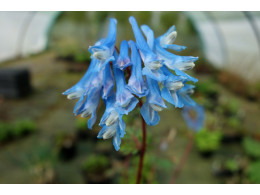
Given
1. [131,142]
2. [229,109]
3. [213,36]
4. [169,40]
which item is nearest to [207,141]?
[229,109]

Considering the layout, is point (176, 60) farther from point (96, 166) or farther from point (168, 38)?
point (96, 166)

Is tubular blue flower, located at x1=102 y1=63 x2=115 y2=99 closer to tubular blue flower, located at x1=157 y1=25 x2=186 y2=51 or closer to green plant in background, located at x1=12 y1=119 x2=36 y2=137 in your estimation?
tubular blue flower, located at x1=157 y1=25 x2=186 y2=51

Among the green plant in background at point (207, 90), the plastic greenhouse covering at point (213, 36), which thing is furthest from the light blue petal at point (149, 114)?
the plastic greenhouse covering at point (213, 36)

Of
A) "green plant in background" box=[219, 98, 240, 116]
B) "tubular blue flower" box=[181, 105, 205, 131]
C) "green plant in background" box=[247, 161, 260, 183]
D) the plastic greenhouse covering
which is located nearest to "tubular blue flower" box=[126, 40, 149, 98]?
"tubular blue flower" box=[181, 105, 205, 131]

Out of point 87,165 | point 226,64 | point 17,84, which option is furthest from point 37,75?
point 226,64

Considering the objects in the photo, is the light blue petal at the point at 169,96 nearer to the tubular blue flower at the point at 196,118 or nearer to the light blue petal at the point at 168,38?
the light blue petal at the point at 168,38

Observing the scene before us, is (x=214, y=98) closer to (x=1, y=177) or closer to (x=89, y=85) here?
(x=1, y=177)
